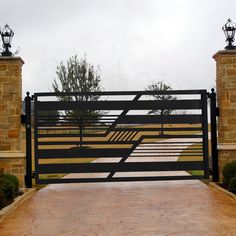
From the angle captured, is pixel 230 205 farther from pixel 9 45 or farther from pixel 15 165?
pixel 9 45

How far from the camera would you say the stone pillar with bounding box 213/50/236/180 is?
37.4 feet

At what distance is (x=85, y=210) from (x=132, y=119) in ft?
13.5

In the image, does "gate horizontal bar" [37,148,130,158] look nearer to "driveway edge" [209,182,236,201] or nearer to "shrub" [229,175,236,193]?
"driveway edge" [209,182,236,201]

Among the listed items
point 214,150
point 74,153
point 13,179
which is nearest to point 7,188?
point 13,179

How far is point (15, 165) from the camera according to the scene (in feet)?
35.9

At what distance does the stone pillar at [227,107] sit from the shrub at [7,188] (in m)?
5.44

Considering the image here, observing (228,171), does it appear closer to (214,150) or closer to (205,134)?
(214,150)

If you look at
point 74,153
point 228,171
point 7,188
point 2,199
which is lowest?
point 2,199

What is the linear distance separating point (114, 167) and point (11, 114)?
3.02 meters

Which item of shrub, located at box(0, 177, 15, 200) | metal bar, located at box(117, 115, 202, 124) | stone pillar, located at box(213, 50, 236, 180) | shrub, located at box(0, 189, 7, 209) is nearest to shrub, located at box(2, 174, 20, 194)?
shrub, located at box(0, 177, 15, 200)

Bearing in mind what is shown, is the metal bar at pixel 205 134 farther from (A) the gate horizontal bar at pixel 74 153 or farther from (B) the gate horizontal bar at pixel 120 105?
(A) the gate horizontal bar at pixel 74 153

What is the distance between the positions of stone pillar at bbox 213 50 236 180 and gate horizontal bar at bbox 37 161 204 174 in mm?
776

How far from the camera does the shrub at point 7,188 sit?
894 centimetres

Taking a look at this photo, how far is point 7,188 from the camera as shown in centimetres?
Answer: 905
